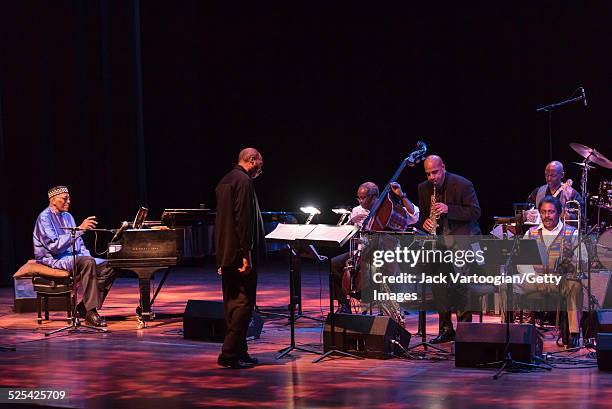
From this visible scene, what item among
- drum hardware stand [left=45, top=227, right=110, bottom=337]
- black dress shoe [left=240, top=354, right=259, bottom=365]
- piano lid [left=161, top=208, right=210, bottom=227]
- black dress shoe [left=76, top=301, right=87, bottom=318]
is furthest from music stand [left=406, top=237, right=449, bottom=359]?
black dress shoe [left=76, top=301, right=87, bottom=318]

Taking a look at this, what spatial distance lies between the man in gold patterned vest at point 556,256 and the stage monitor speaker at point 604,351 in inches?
39.5

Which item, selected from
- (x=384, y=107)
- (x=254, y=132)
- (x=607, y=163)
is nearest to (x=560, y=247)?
(x=607, y=163)

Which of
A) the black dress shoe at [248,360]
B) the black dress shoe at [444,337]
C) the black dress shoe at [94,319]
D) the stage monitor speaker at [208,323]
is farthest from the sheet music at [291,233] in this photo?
the black dress shoe at [94,319]

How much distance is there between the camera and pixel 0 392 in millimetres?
5949

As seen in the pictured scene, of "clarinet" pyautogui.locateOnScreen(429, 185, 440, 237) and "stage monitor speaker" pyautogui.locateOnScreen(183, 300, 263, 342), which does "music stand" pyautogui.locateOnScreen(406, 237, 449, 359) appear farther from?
"stage monitor speaker" pyautogui.locateOnScreen(183, 300, 263, 342)

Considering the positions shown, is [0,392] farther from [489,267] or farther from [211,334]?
[489,267]

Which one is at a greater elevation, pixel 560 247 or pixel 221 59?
pixel 221 59

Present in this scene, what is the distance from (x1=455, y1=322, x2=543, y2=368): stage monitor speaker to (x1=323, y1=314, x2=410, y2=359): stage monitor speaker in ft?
1.95

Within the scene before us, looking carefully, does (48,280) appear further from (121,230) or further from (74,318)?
(121,230)

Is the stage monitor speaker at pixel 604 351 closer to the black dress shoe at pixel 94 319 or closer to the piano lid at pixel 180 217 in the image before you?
the piano lid at pixel 180 217

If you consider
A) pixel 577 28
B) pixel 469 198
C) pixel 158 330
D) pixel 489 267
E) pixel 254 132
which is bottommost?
pixel 158 330

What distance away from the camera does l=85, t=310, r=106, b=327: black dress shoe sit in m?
8.84

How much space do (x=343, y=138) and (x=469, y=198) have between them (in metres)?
6.73

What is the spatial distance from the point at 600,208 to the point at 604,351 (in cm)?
390
